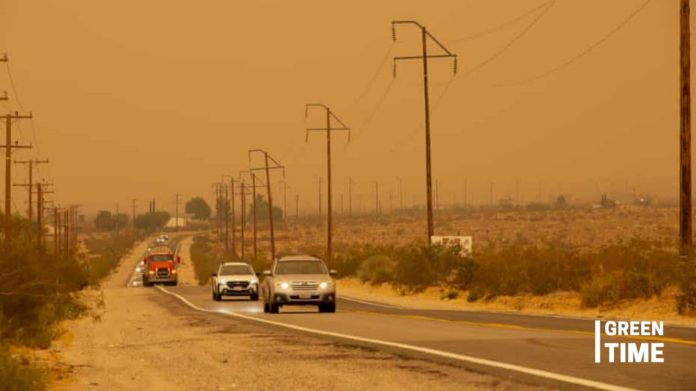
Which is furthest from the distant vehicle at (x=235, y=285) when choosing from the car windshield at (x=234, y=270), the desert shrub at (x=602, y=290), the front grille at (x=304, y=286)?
the desert shrub at (x=602, y=290)

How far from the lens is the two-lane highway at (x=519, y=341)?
1480 cm

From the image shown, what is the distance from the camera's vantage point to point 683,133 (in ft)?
108

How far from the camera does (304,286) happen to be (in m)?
34.7

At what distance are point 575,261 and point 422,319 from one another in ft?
45.7

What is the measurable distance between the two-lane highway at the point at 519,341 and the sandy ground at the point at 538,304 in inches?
159

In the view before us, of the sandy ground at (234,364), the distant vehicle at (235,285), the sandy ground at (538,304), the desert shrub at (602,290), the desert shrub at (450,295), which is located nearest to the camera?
the sandy ground at (234,364)

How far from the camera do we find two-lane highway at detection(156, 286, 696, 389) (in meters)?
14.8

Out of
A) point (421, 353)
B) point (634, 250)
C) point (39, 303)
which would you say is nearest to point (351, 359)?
point (421, 353)

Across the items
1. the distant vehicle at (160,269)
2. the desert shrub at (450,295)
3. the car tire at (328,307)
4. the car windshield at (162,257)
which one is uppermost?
the car tire at (328,307)

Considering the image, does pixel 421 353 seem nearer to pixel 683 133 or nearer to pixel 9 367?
pixel 9 367

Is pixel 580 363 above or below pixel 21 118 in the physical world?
below

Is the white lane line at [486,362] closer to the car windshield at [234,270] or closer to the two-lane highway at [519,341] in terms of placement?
the two-lane highway at [519,341]

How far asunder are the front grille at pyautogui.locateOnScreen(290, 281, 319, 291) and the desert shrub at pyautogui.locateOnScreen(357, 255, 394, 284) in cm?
2567

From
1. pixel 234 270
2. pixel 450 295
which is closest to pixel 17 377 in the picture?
pixel 450 295
